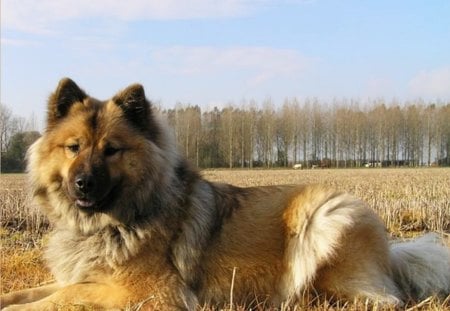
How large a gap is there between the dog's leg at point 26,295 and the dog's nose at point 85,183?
1.10m

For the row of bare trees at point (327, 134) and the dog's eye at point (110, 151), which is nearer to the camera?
the dog's eye at point (110, 151)

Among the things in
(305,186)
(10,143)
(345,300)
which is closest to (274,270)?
(345,300)

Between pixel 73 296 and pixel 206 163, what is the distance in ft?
179

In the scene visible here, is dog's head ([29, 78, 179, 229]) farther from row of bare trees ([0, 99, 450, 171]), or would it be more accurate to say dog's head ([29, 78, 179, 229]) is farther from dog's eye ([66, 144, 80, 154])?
row of bare trees ([0, 99, 450, 171])

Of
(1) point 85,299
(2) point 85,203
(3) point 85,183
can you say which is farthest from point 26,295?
(3) point 85,183

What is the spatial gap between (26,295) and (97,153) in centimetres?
142

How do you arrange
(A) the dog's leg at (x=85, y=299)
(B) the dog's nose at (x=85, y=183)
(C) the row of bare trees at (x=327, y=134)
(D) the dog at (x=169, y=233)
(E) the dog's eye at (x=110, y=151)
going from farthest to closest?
1. (C) the row of bare trees at (x=327, y=134)
2. (E) the dog's eye at (x=110, y=151)
3. (D) the dog at (x=169, y=233)
4. (B) the dog's nose at (x=85, y=183)
5. (A) the dog's leg at (x=85, y=299)

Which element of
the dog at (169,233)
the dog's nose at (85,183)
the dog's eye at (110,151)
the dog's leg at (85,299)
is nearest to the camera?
the dog's leg at (85,299)

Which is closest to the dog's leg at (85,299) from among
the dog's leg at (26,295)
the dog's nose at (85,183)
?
the dog's leg at (26,295)

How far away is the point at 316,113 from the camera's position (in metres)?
74.8

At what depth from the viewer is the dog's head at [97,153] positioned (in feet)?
13.4

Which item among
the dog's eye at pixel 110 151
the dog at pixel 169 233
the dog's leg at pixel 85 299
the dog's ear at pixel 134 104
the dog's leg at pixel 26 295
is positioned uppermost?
the dog's ear at pixel 134 104

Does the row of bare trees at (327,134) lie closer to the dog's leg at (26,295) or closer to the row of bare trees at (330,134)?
the row of bare trees at (330,134)

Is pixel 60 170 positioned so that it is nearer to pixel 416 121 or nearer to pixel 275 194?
pixel 275 194
